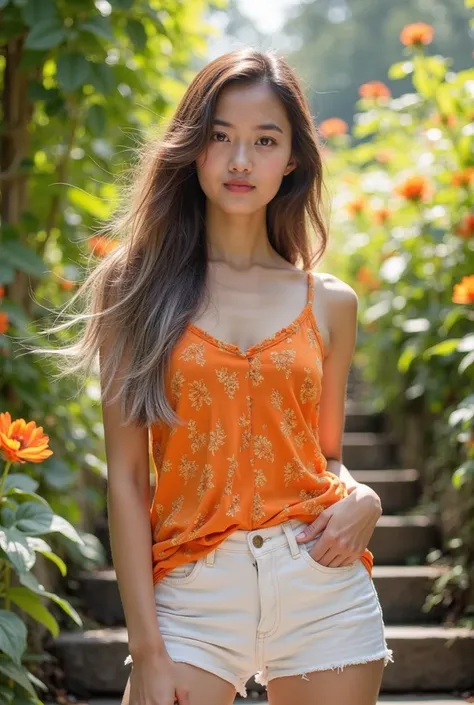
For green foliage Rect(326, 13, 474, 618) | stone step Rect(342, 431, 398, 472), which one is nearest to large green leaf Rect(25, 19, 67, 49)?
green foliage Rect(326, 13, 474, 618)

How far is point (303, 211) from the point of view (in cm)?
227

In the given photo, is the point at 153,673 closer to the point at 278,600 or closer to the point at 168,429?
the point at 278,600

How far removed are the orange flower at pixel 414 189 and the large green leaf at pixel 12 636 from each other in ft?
9.64

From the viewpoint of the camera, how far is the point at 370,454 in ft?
17.6

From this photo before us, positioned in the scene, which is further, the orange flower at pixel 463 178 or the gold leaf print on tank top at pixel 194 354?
the orange flower at pixel 463 178

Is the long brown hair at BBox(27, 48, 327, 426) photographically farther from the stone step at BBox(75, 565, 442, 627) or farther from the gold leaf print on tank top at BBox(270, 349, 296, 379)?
the stone step at BBox(75, 565, 442, 627)

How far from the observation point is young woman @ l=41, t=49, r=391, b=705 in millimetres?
1854

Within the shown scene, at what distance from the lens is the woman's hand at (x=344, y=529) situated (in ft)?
6.29

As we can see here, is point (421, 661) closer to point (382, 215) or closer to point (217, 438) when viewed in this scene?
point (217, 438)

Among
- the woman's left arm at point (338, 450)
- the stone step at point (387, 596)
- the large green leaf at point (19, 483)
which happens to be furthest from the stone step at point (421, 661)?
the woman's left arm at point (338, 450)

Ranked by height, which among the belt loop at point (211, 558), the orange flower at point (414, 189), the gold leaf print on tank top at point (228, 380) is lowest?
the belt loop at point (211, 558)

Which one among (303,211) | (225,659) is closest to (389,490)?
(303,211)

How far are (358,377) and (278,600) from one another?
193 inches

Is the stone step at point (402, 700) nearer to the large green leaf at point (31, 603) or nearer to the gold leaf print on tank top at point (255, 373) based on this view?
the large green leaf at point (31, 603)
